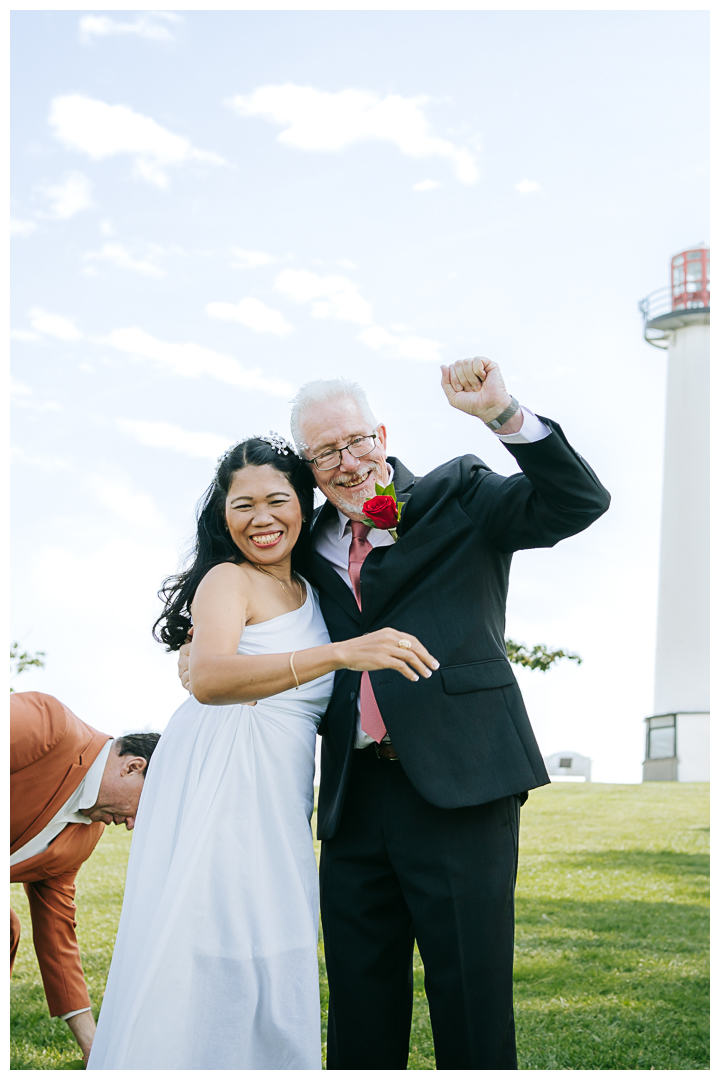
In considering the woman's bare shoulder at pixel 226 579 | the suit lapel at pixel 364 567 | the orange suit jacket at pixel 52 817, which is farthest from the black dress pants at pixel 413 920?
the orange suit jacket at pixel 52 817

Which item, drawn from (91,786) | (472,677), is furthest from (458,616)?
(91,786)

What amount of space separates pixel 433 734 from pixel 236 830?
2.32ft

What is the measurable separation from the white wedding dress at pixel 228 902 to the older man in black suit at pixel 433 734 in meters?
0.16

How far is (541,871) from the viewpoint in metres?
10.1

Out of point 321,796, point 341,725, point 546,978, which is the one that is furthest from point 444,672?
point 546,978

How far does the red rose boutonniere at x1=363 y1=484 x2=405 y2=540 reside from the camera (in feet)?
10.4

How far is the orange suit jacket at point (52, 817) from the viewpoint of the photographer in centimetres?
424

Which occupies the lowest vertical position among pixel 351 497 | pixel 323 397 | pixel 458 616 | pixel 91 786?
pixel 91 786

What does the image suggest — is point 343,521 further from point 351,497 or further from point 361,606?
point 361,606

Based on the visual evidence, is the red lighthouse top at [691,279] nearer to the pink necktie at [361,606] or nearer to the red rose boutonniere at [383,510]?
the pink necktie at [361,606]

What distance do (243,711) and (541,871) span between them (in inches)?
300

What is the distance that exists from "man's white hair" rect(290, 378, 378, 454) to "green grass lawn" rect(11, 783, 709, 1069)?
3384 millimetres

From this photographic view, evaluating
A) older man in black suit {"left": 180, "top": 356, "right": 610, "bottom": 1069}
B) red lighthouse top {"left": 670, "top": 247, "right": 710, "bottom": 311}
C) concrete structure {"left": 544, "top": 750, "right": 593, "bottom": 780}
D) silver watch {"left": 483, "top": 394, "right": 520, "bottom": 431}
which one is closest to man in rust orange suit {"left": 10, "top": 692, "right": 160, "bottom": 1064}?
older man in black suit {"left": 180, "top": 356, "right": 610, "bottom": 1069}

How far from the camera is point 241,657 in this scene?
113 inches
